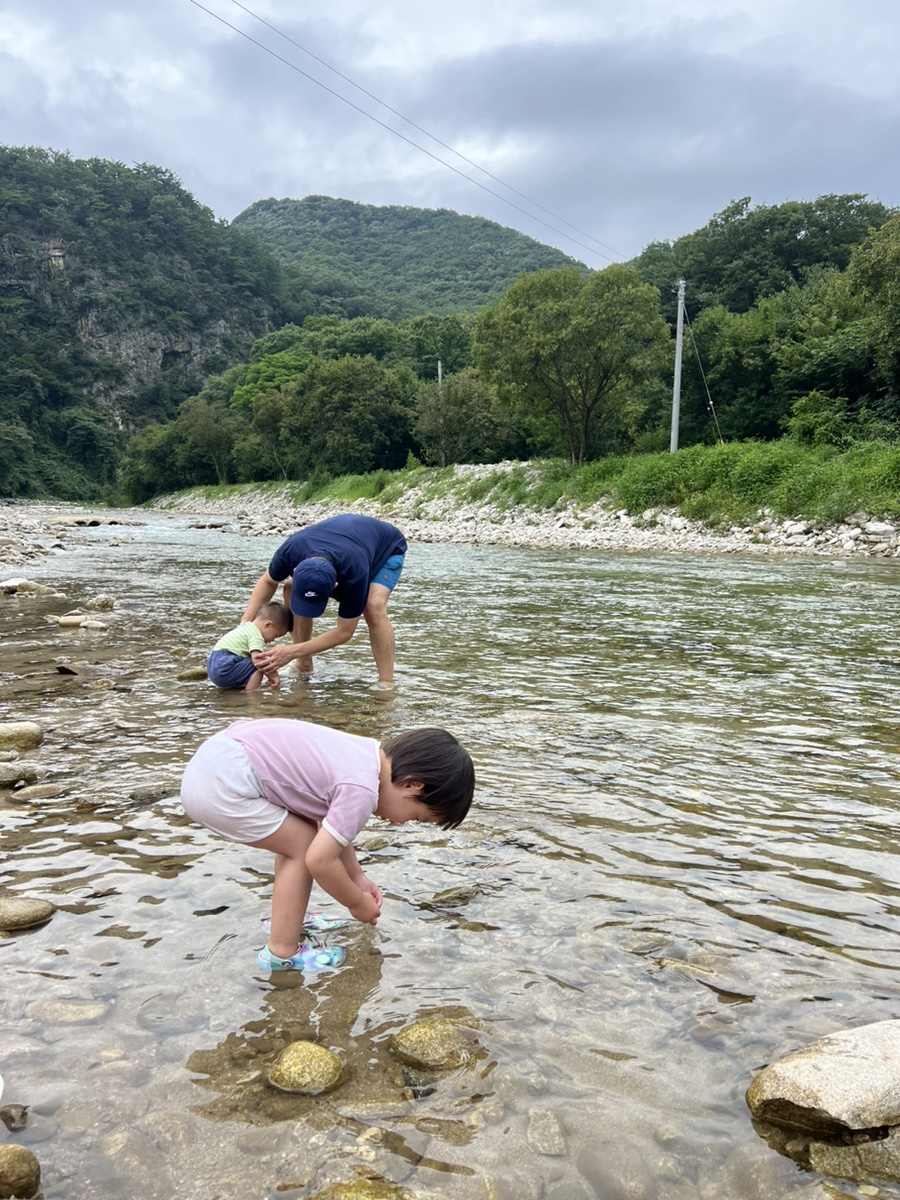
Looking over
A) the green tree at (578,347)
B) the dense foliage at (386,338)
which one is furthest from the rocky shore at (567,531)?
the green tree at (578,347)

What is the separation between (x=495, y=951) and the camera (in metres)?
2.65

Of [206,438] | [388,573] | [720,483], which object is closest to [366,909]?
[388,573]

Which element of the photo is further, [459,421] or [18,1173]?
[459,421]

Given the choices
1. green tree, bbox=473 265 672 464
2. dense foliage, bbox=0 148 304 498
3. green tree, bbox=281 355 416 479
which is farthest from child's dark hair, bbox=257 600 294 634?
dense foliage, bbox=0 148 304 498

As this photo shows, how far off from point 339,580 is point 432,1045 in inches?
168

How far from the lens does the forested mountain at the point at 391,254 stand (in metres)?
121

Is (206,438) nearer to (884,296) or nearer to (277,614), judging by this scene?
(884,296)

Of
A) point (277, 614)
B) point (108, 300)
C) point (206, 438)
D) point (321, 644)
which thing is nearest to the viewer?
point (321, 644)

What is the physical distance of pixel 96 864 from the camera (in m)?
3.23

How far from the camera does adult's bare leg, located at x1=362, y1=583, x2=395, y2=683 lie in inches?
258

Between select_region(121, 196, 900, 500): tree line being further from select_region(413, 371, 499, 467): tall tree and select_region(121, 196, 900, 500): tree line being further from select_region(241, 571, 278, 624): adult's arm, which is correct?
select_region(241, 571, 278, 624): adult's arm

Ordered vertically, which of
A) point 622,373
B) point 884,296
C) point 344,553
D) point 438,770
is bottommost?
point 438,770

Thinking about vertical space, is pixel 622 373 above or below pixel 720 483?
above

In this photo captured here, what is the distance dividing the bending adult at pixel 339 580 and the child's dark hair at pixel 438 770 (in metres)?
3.29
